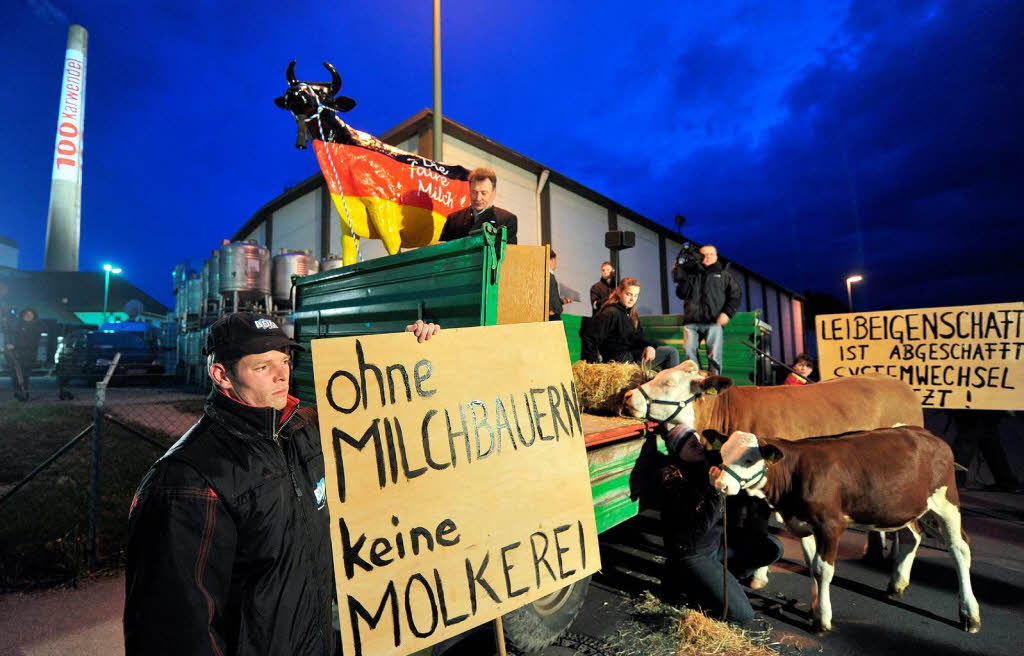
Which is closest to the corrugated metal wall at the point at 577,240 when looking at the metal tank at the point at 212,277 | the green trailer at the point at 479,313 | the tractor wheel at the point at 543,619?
the metal tank at the point at 212,277

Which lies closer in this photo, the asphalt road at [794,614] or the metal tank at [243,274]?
the asphalt road at [794,614]

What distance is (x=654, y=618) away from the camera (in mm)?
3289

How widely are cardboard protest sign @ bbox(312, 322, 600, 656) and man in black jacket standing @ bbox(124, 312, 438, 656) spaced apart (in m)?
0.20

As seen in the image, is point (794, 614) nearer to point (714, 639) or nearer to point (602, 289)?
point (714, 639)

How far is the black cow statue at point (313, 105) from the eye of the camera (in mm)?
4363

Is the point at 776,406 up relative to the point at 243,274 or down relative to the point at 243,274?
down

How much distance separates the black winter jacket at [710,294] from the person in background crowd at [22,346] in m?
13.9

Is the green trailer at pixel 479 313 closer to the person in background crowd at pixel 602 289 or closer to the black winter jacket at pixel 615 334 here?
the black winter jacket at pixel 615 334

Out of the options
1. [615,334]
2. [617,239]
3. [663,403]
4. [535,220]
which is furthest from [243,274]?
[663,403]

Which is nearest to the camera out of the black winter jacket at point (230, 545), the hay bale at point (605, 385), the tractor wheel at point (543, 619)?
the black winter jacket at point (230, 545)

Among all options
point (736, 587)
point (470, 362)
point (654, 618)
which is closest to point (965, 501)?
point (736, 587)

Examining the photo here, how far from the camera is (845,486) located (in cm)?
315

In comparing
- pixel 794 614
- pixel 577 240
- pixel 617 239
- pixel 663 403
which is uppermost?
pixel 577 240

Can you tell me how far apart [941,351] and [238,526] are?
22.7 feet
